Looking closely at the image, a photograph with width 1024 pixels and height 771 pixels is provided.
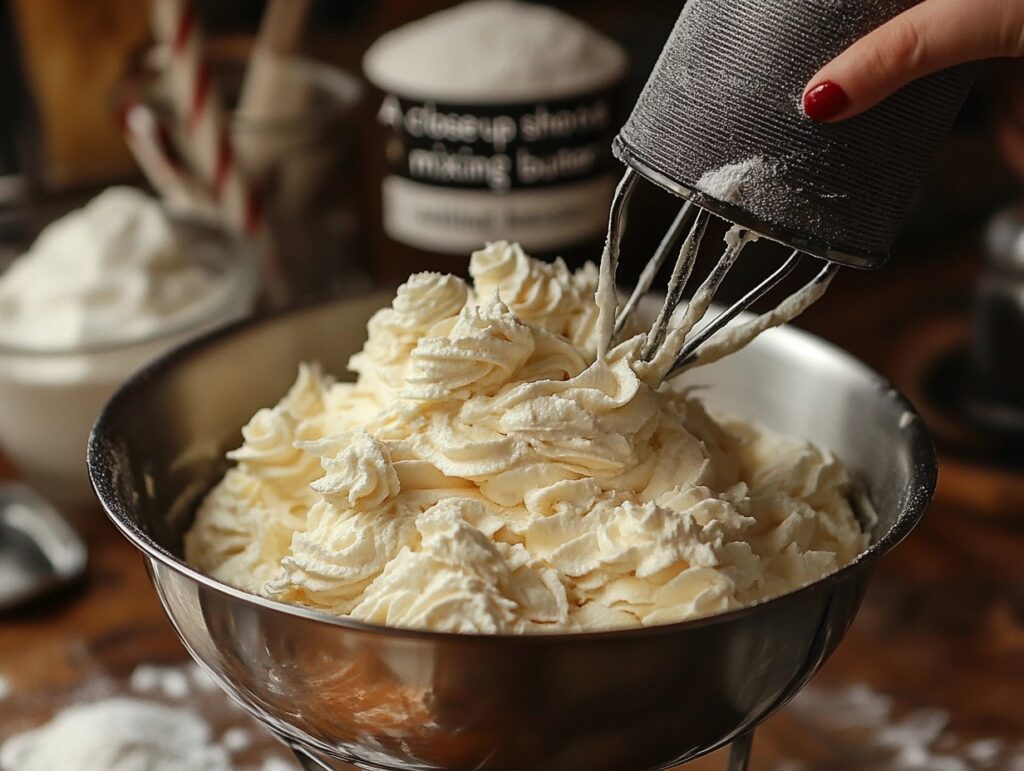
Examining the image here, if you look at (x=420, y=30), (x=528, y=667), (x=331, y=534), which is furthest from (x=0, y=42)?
(x=528, y=667)

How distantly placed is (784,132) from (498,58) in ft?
2.53

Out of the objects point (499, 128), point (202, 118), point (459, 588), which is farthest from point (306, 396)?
point (202, 118)

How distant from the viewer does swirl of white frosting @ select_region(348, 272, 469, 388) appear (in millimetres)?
805

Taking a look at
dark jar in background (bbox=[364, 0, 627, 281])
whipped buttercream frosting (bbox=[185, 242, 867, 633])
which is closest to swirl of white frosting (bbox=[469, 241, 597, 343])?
whipped buttercream frosting (bbox=[185, 242, 867, 633])

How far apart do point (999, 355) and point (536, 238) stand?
0.55 meters

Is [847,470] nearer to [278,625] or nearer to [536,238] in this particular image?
[278,625]

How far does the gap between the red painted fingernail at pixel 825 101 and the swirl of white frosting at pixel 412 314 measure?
257 mm

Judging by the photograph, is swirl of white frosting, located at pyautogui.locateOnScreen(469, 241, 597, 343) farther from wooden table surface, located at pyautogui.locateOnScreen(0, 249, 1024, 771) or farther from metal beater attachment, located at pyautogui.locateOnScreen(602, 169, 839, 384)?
wooden table surface, located at pyautogui.locateOnScreen(0, 249, 1024, 771)

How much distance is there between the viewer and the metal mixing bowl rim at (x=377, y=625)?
0.61 m

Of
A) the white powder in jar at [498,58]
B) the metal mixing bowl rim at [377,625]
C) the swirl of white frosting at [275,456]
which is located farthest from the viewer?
the white powder in jar at [498,58]

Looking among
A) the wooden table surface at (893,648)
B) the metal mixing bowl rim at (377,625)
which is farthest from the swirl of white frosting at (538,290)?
the wooden table surface at (893,648)

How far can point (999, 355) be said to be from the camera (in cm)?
144

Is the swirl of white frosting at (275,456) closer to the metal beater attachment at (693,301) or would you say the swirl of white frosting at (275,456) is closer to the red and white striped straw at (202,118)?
the metal beater attachment at (693,301)

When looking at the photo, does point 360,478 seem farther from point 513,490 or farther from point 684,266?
point 684,266
